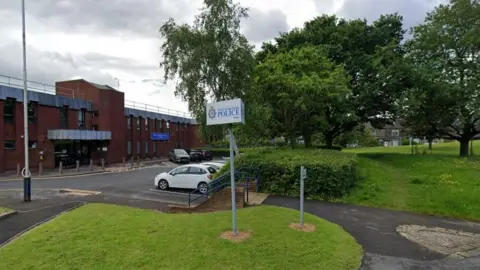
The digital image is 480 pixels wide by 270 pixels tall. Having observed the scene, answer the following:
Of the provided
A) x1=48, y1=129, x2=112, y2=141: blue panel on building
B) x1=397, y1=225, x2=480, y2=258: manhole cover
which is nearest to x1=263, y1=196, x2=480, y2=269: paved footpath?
x1=397, y1=225, x2=480, y2=258: manhole cover

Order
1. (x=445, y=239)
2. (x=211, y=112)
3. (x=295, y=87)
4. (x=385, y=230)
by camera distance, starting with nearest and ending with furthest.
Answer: (x=211, y=112) → (x=445, y=239) → (x=385, y=230) → (x=295, y=87)

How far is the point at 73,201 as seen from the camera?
12.9 meters

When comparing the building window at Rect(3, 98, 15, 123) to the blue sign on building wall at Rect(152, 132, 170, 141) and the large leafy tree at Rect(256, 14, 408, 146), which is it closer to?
the blue sign on building wall at Rect(152, 132, 170, 141)

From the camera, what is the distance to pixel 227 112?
23.1ft

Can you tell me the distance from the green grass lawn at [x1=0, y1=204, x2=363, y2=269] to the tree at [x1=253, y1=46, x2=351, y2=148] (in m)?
9.95

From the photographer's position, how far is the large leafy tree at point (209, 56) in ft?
46.9

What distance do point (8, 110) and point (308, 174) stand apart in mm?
24127

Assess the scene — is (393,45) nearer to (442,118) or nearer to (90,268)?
(442,118)

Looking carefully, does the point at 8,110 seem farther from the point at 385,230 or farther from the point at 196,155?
the point at 385,230

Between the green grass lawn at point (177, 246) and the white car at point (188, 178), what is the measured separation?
6.53 metres

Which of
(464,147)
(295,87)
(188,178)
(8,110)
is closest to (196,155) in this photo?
(8,110)

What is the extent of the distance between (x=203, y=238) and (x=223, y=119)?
109 inches

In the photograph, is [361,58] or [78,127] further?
[78,127]

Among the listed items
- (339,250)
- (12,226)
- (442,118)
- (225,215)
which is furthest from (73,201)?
(442,118)
